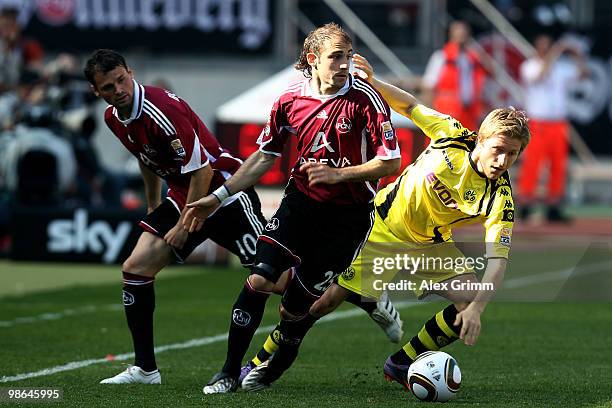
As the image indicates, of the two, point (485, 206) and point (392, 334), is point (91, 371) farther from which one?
point (485, 206)

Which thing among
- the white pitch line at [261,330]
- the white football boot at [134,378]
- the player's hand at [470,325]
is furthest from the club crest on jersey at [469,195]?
the white pitch line at [261,330]

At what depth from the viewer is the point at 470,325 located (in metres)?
7.32

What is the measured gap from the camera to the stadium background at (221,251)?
874cm

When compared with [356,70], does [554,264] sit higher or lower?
lower

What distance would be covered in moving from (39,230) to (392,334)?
791 centimetres

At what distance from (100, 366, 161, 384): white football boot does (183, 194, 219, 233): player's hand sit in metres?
0.89

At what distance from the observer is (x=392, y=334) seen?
9.16m

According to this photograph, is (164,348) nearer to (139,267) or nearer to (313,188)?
(139,267)

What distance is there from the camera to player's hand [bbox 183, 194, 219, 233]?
26.2ft

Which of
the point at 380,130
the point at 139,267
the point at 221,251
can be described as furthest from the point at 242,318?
the point at 221,251

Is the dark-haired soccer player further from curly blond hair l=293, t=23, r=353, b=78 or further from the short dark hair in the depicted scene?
curly blond hair l=293, t=23, r=353, b=78

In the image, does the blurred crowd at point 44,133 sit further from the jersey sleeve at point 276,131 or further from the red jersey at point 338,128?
the red jersey at point 338,128

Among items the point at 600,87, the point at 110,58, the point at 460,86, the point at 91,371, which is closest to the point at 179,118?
the point at 110,58

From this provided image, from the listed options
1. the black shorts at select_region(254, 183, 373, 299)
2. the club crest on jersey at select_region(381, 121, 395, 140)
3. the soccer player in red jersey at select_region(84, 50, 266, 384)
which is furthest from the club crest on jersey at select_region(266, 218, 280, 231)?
the club crest on jersey at select_region(381, 121, 395, 140)
